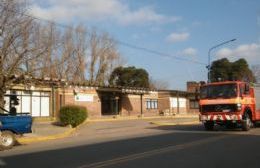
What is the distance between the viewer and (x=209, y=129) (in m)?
26.0

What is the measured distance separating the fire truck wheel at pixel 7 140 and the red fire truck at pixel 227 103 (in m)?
10.9

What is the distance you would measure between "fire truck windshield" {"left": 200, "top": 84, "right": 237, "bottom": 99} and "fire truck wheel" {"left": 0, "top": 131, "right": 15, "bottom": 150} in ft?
36.1

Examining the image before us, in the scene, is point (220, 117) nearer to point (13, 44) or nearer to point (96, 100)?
point (13, 44)

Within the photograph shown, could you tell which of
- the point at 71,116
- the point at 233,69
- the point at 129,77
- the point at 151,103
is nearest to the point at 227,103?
the point at 71,116

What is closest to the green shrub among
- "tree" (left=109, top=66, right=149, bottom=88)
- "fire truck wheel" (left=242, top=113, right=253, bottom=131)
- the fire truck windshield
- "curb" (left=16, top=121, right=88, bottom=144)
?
"curb" (left=16, top=121, right=88, bottom=144)

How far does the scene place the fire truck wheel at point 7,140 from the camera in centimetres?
1853

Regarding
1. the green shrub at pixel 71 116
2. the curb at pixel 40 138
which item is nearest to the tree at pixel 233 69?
the green shrub at pixel 71 116

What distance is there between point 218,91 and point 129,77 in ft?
165

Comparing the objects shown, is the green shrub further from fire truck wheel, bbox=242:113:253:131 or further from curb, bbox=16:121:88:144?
fire truck wheel, bbox=242:113:253:131

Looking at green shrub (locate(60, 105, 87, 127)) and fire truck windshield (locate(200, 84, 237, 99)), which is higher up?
fire truck windshield (locate(200, 84, 237, 99))

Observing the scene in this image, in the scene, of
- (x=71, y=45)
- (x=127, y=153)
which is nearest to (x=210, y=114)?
(x=127, y=153)

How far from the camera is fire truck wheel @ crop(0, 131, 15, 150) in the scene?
60.8ft

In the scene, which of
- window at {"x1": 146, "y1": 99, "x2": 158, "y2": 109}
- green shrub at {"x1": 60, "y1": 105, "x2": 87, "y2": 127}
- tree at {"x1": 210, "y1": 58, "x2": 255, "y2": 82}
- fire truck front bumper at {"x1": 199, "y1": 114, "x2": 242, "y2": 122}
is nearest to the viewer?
fire truck front bumper at {"x1": 199, "y1": 114, "x2": 242, "y2": 122}

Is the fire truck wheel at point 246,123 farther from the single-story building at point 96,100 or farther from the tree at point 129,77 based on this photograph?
the tree at point 129,77
